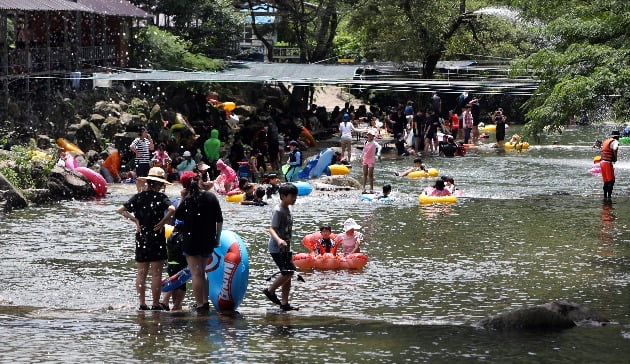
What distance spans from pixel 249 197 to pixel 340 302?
34.7 feet

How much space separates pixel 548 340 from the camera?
1159 centimetres

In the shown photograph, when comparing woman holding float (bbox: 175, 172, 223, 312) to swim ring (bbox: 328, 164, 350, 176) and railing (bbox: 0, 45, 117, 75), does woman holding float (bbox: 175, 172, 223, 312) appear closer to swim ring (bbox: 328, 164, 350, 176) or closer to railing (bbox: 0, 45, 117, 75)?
swim ring (bbox: 328, 164, 350, 176)

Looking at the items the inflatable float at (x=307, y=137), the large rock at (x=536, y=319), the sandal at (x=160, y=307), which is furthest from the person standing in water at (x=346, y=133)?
the large rock at (x=536, y=319)

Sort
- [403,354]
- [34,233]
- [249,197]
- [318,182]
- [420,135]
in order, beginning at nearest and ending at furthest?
[403,354] < [34,233] < [249,197] < [318,182] < [420,135]

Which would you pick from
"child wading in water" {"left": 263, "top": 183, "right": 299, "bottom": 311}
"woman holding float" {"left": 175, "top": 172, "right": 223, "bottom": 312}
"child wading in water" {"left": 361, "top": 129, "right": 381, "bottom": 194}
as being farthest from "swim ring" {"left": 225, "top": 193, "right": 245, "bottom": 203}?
"woman holding float" {"left": 175, "top": 172, "right": 223, "bottom": 312}

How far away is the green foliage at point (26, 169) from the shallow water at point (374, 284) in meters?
0.94

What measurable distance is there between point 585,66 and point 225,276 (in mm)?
12353

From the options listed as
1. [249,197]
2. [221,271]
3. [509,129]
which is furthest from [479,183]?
[509,129]

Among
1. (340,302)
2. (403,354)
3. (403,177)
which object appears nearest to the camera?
(403,354)

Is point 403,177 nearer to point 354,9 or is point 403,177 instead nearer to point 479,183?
point 479,183

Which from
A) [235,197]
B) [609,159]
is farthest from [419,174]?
[235,197]

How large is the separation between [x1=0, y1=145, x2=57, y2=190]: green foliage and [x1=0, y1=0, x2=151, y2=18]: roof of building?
4.51 meters

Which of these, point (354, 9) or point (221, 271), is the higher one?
point (354, 9)

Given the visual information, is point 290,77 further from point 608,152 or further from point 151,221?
point 151,221
